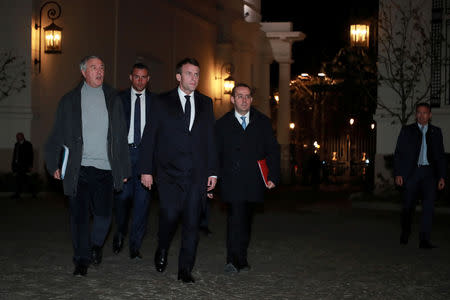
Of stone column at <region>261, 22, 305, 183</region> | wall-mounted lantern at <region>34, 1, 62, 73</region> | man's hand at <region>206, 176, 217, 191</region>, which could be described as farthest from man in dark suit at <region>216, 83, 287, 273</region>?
stone column at <region>261, 22, 305, 183</region>

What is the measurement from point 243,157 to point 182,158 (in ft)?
3.52

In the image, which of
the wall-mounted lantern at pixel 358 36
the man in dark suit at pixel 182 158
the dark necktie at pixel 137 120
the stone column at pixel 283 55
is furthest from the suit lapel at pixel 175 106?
the stone column at pixel 283 55

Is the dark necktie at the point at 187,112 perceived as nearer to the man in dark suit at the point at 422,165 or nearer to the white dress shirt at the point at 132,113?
the white dress shirt at the point at 132,113

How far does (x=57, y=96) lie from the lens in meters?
24.6

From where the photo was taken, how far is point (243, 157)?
382 inches

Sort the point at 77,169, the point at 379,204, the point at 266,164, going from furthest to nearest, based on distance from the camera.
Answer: the point at 379,204
the point at 266,164
the point at 77,169

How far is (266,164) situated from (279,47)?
110ft

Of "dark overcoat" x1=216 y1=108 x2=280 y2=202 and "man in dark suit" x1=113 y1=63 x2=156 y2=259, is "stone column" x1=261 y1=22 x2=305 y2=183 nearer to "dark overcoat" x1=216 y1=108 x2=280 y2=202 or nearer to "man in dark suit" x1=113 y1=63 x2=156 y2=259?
"man in dark suit" x1=113 y1=63 x2=156 y2=259

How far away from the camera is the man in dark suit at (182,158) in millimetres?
8828

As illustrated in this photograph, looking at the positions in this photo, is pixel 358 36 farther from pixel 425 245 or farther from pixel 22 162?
pixel 425 245

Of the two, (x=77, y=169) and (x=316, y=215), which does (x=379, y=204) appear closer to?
(x=316, y=215)

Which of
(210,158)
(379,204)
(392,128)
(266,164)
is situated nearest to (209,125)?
(210,158)

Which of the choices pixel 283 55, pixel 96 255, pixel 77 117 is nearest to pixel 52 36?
pixel 96 255

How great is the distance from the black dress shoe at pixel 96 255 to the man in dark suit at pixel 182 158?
1.03 m
